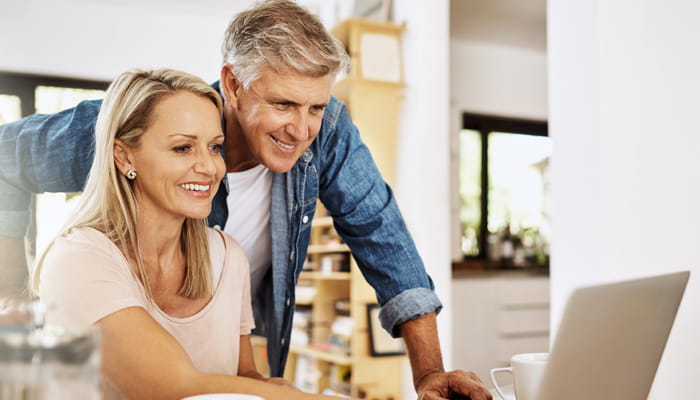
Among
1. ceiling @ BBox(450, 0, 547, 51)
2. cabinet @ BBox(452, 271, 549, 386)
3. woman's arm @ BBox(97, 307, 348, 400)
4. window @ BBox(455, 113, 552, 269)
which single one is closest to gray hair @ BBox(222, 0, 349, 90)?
woman's arm @ BBox(97, 307, 348, 400)

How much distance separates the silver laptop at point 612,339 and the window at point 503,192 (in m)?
3.68

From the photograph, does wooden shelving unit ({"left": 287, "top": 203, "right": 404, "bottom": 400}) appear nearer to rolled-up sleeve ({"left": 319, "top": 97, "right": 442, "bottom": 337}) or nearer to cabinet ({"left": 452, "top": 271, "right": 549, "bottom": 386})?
cabinet ({"left": 452, "top": 271, "right": 549, "bottom": 386})

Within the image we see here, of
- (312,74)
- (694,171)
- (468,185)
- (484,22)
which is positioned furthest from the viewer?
(468,185)

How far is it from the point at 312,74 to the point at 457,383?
599mm

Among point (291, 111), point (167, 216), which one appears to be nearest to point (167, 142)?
point (167, 216)

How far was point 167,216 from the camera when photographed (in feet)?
3.64

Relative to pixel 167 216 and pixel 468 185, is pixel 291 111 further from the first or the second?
pixel 468 185

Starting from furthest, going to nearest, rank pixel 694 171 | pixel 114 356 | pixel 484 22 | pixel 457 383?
1. pixel 484 22
2. pixel 694 171
3. pixel 457 383
4. pixel 114 356

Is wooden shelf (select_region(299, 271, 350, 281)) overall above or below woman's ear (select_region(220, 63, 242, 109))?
below

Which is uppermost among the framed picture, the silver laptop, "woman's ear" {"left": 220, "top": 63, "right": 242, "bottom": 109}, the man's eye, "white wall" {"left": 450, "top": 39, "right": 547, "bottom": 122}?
"white wall" {"left": 450, "top": 39, "right": 547, "bottom": 122}

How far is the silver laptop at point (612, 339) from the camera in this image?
0.69 m

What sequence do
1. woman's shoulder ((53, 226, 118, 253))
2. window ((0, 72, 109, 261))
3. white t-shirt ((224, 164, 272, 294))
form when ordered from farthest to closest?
window ((0, 72, 109, 261)), white t-shirt ((224, 164, 272, 294)), woman's shoulder ((53, 226, 118, 253))

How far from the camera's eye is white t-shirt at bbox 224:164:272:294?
1474 millimetres

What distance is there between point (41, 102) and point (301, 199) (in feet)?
11.0
